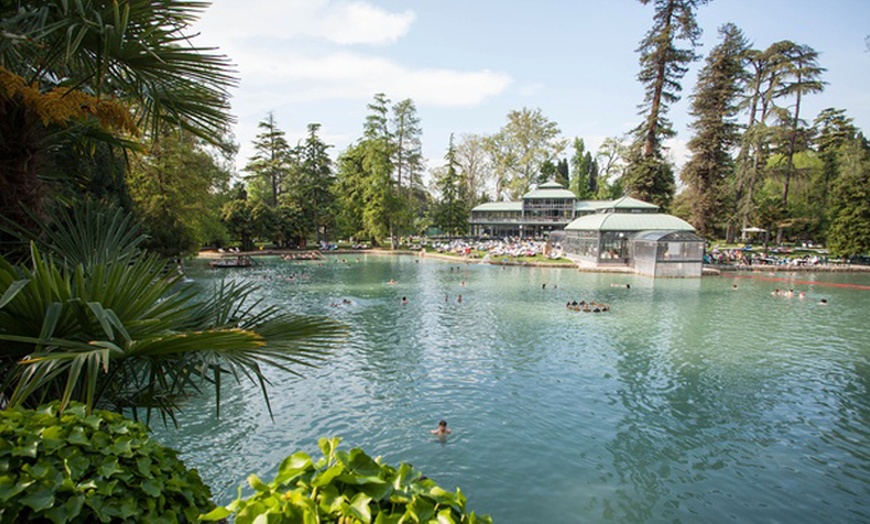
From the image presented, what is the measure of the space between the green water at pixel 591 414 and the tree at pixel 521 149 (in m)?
48.1

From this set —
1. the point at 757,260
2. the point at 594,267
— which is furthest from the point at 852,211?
the point at 594,267

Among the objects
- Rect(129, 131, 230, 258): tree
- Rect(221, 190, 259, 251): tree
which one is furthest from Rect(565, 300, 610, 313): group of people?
Rect(221, 190, 259, 251): tree

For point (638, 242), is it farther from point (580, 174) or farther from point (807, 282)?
point (580, 174)

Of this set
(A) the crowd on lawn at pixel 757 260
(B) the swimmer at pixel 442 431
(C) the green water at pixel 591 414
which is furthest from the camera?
(A) the crowd on lawn at pixel 757 260

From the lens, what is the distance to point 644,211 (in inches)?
1661

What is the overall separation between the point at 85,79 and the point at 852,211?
48.5 m

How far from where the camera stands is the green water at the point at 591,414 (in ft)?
22.0

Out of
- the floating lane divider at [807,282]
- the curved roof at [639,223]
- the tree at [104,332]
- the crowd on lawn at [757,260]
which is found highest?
the curved roof at [639,223]

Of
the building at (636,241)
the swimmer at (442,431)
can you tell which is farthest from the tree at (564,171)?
the swimmer at (442,431)

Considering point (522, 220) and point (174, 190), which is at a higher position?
point (522, 220)

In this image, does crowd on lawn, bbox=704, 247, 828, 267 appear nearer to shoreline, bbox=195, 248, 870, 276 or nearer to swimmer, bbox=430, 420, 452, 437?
shoreline, bbox=195, 248, 870, 276

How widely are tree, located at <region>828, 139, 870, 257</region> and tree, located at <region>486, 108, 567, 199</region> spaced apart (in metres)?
31.9

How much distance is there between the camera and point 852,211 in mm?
35594

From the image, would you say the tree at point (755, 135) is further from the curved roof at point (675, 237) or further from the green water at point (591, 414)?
the green water at point (591, 414)
